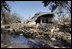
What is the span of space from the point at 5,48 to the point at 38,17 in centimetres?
1273

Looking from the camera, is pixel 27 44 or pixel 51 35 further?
pixel 51 35

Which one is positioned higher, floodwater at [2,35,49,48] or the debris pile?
floodwater at [2,35,49,48]

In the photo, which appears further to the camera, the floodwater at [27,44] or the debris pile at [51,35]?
the debris pile at [51,35]

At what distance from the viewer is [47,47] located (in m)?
4.98

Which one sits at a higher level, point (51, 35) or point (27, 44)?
point (27, 44)

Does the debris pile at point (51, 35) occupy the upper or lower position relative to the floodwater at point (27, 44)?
lower

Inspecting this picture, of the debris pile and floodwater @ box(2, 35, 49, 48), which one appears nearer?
floodwater @ box(2, 35, 49, 48)

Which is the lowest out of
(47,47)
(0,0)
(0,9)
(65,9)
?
(47,47)

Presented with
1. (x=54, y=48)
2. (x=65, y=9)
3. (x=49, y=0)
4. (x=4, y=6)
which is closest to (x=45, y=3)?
(x=49, y=0)

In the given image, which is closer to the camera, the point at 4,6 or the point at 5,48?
the point at 5,48

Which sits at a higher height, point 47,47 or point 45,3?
point 45,3

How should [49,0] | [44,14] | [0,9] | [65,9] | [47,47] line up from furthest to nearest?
[44,14] → [65,9] → [49,0] → [0,9] → [47,47]

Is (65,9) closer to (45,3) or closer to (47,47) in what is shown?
(45,3)

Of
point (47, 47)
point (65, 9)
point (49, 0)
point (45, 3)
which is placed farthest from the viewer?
point (65, 9)
